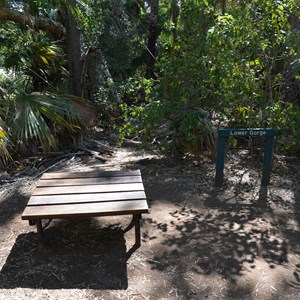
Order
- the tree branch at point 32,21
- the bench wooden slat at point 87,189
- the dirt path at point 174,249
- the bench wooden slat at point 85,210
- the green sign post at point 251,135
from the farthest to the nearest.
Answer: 1. the tree branch at point 32,21
2. the green sign post at point 251,135
3. the bench wooden slat at point 87,189
4. the bench wooden slat at point 85,210
5. the dirt path at point 174,249

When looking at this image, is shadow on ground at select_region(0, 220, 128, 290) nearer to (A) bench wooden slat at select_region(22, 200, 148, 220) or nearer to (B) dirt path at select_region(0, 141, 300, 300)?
(B) dirt path at select_region(0, 141, 300, 300)

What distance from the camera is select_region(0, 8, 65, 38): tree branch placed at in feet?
21.6

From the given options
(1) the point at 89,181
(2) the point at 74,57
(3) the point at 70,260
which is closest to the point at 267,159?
(1) the point at 89,181

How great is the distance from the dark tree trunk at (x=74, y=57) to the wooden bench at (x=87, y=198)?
12.3ft

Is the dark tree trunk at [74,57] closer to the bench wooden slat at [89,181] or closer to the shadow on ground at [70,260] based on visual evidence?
the bench wooden slat at [89,181]

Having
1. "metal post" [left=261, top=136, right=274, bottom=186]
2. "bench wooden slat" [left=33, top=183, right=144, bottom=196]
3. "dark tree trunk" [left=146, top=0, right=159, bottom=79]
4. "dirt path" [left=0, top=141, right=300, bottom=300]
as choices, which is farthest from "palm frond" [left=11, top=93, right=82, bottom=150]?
"dark tree trunk" [left=146, top=0, right=159, bottom=79]

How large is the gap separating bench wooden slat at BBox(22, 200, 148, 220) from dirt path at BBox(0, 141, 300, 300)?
1.45 ft

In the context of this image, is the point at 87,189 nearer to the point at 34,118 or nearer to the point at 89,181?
the point at 89,181

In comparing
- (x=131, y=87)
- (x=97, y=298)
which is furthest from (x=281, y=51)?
(x=97, y=298)

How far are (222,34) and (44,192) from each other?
277cm

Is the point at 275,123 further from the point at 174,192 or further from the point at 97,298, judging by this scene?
the point at 97,298

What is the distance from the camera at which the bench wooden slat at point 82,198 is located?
3.08 metres

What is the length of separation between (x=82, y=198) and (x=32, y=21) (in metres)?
5.03

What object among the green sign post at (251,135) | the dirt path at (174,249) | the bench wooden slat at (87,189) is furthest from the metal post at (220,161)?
the bench wooden slat at (87,189)
